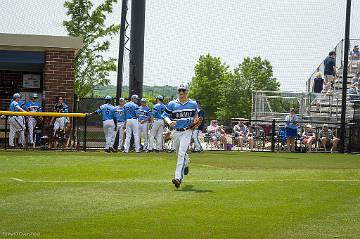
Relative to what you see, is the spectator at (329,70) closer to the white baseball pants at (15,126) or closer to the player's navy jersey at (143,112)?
the player's navy jersey at (143,112)

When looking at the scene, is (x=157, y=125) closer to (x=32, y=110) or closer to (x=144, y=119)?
(x=144, y=119)

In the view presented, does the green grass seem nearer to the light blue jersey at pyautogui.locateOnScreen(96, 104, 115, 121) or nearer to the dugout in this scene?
the light blue jersey at pyautogui.locateOnScreen(96, 104, 115, 121)

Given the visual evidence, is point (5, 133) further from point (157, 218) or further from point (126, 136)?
point (157, 218)

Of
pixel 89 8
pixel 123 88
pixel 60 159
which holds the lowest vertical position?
pixel 60 159

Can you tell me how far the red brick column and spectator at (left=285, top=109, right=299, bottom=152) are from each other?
30.2 ft

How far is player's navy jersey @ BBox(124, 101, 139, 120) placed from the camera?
2961cm

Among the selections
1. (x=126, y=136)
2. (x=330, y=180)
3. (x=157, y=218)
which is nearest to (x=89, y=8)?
(x=126, y=136)

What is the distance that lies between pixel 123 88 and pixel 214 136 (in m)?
4.81

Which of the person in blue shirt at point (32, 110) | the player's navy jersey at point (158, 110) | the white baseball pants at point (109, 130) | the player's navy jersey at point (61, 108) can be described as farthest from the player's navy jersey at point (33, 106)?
the player's navy jersey at point (158, 110)

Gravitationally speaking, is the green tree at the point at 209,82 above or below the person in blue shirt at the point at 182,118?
above

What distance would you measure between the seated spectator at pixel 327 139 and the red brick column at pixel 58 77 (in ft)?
36.3

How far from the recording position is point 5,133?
2780 centimetres

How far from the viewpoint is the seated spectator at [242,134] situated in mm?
34500

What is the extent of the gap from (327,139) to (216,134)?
4905mm
